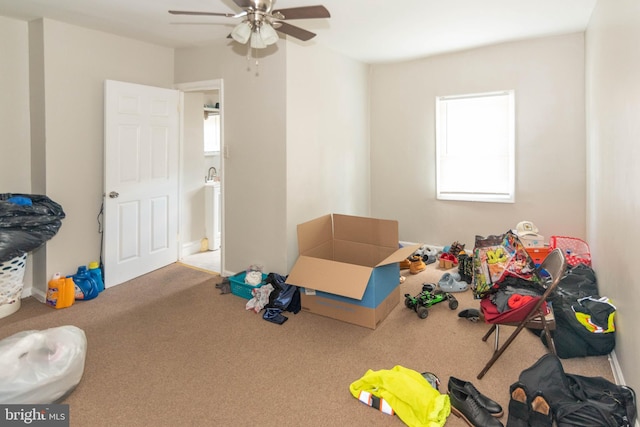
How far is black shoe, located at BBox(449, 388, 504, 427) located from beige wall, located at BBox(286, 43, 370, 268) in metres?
2.10

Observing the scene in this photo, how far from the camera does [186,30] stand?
3.58 m

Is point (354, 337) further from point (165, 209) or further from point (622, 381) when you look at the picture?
point (165, 209)

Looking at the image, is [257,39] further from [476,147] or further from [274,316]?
[476,147]

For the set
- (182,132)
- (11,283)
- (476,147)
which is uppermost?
(182,132)

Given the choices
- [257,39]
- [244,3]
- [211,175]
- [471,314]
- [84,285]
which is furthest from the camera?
[211,175]

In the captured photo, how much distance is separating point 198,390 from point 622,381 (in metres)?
2.45

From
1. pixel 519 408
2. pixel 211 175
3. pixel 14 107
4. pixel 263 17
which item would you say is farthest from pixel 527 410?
pixel 211 175

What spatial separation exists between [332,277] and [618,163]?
204 cm

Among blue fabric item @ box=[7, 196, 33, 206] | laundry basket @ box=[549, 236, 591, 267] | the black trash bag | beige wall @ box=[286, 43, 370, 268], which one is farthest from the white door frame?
laundry basket @ box=[549, 236, 591, 267]

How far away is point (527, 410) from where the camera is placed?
6.07ft

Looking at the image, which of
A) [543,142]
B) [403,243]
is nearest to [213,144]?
[403,243]

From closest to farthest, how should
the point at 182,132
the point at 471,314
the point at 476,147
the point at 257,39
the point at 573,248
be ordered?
the point at 257,39 < the point at 471,314 < the point at 573,248 < the point at 182,132 < the point at 476,147

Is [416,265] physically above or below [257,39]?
below

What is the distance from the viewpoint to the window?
4.41 m
